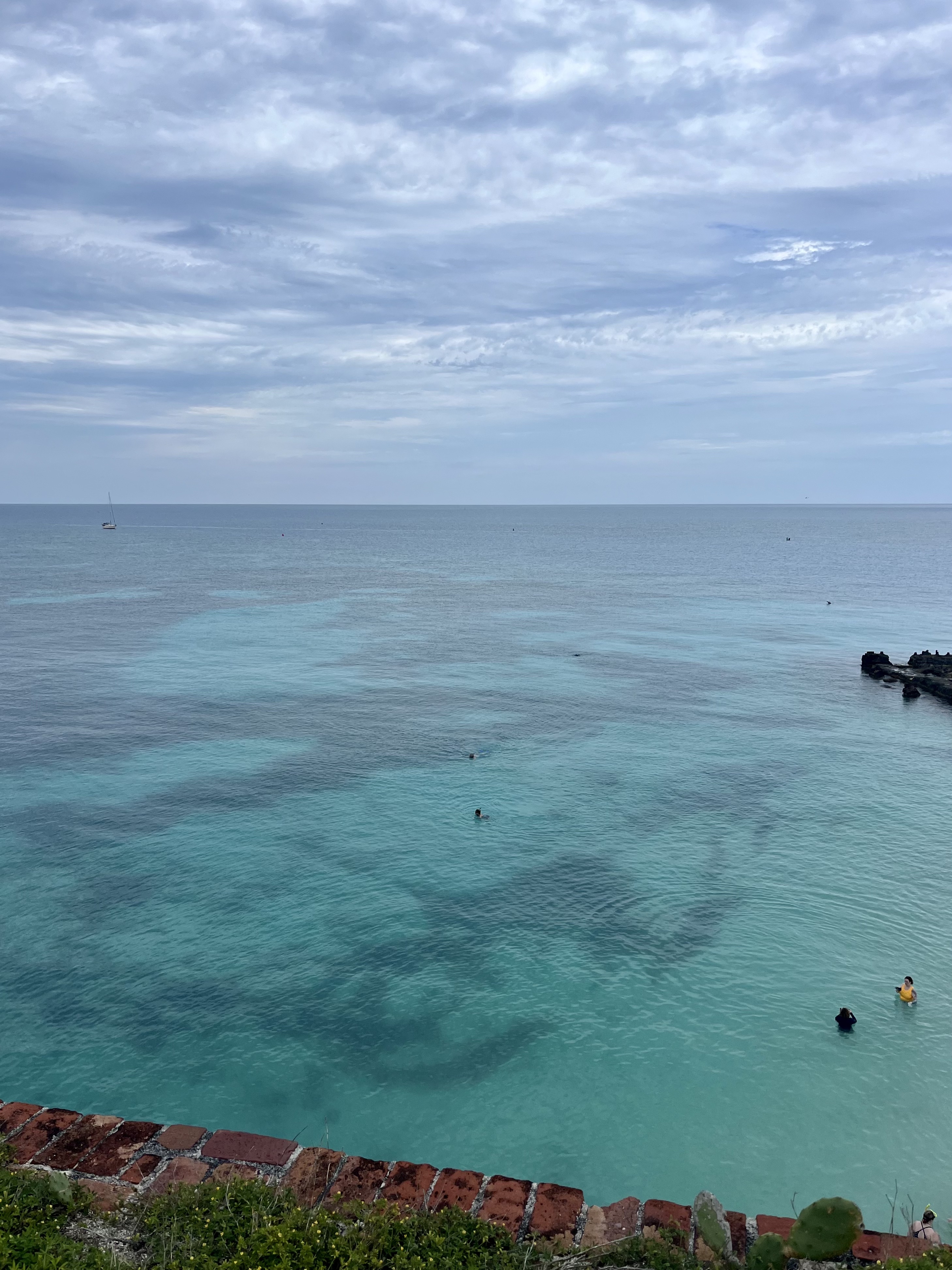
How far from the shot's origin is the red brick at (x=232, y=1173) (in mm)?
15312

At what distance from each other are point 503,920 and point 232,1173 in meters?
17.5

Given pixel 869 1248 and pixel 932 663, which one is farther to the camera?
pixel 932 663

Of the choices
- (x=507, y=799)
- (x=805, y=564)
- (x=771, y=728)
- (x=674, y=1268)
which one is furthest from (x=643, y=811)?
(x=805, y=564)

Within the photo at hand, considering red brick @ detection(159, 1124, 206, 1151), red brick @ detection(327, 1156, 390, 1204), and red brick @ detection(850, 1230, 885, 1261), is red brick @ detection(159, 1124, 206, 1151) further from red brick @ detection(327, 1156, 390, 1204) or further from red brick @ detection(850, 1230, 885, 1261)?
red brick @ detection(850, 1230, 885, 1261)

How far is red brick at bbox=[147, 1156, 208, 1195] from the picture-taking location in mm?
15156

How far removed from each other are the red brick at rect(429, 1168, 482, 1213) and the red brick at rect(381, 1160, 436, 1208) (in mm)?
175

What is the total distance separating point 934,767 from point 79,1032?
46839 millimetres

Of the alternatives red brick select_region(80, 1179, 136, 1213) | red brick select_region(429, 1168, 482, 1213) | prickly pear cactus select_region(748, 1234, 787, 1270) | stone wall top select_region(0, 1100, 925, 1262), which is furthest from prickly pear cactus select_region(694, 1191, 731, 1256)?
red brick select_region(80, 1179, 136, 1213)

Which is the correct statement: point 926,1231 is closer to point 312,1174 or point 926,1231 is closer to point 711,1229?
point 711,1229

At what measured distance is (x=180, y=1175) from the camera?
15.5 meters

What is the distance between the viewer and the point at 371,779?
4688 centimetres

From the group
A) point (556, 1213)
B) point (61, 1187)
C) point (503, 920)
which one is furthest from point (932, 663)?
point (61, 1187)

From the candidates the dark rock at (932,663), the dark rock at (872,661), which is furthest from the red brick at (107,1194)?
the dark rock at (932,663)

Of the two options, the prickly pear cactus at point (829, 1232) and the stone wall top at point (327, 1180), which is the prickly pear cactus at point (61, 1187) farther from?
the prickly pear cactus at point (829, 1232)
